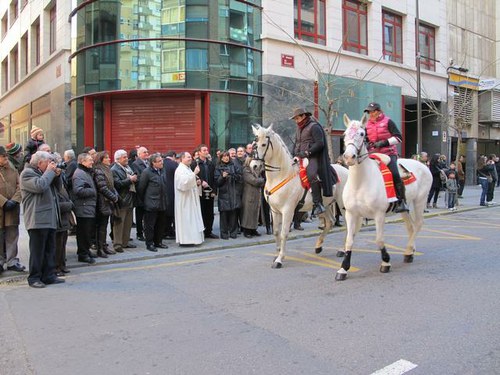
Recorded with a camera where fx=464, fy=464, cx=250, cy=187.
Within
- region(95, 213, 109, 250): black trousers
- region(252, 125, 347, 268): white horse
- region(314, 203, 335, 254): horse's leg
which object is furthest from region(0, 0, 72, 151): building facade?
region(314, 203, 335, 254): horse's leg

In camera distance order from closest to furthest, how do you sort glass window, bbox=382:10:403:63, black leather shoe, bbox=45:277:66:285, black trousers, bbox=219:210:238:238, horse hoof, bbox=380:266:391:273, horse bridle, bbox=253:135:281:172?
black leather shoe, bbox=45:277:66:285, horse hoof, bbox=380:266:391:273, horse bridle, bbox=253:135:281:172, black trousers, bbox=219:210:238:238, glass window, bbox=382:10:403:63

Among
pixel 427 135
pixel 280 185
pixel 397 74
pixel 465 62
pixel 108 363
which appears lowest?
pixel 108 363

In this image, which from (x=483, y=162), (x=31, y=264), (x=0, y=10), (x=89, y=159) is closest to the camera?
(x=31, y=264)

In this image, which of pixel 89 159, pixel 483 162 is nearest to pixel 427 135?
pixel 483 162

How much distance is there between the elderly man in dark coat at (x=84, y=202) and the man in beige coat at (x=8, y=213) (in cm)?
102

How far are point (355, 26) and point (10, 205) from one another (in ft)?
65.6

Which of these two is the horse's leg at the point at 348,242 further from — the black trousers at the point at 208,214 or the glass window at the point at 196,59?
the glass window at the point at 196,59

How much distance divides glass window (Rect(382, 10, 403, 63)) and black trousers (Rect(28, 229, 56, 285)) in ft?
70.2

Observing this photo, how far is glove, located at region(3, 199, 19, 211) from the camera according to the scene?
729 cm

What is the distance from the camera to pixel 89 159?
8555 millimetres

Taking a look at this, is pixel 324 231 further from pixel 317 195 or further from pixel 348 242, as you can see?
pixel 348 242

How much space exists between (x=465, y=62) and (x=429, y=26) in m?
4.48

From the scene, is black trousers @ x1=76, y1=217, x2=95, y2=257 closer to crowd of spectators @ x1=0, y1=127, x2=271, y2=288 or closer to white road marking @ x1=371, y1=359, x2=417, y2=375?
crowd of spectators @ x1=0, y1=127, x2=271, y2=288

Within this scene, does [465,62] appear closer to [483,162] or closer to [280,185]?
[483,162]
